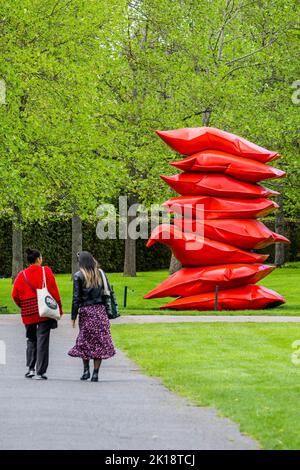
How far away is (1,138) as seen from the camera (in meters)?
26.2

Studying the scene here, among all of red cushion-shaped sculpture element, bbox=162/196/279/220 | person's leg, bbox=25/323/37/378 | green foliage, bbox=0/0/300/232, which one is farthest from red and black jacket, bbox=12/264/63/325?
green foliage, bbox=0/0/300/232

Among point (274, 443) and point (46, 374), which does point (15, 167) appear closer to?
point (46, 374)

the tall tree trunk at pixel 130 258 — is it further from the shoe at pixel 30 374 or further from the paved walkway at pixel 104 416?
the shoe at pixel 30 374

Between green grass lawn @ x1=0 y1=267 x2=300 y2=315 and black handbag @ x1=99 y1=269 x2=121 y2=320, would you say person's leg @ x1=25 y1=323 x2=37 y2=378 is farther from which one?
green grass lawn @ x1=0 y1=267 x2=300 y2=315

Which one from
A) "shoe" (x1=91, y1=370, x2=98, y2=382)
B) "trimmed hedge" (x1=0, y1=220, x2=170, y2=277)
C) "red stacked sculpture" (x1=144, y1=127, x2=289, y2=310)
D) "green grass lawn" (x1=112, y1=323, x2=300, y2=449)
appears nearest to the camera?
"green grass lawn" (x1=112, y1=323, x2=300, y2=449)

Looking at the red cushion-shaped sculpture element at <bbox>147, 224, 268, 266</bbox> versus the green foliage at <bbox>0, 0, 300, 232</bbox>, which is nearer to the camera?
the red cushion-shaped sculpture element at <bbox>147, 224, 268, 266</bbox>

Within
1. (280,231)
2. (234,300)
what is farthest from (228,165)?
(280,231)

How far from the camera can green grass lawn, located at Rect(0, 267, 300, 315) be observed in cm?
2589

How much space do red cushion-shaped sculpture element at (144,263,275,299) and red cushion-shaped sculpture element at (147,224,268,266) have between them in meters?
0.20

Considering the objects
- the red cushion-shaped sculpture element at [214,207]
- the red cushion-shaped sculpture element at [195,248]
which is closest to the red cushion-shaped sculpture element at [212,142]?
the red cushion-shaped sculpture element at [214,207]

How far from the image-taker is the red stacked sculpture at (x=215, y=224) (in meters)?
25.9

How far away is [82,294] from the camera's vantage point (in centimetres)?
1355

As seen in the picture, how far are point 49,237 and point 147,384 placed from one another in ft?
103

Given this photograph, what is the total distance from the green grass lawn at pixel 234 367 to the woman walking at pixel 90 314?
885mm
